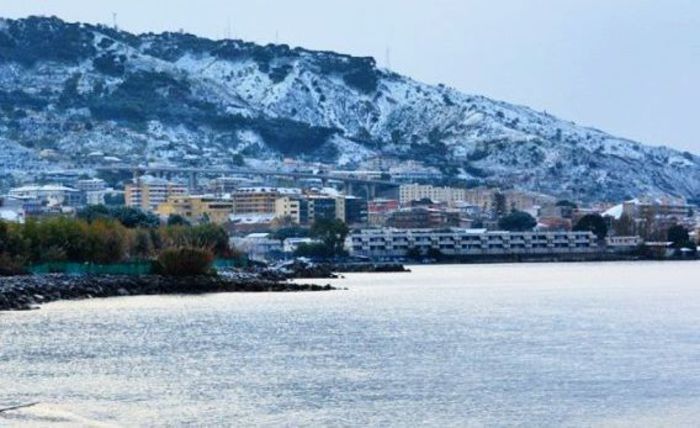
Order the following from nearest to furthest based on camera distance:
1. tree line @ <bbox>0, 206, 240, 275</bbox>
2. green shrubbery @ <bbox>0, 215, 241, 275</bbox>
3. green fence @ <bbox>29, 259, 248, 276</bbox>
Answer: green fence @ <bbox>29, 259, 248, 276</bbox> < green shrubbery @ <bbox>0, 215, 241, 275</bbox> < tree line @ <bbox>0, 206, 240, 275</bbox>

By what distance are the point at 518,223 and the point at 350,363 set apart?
493ft

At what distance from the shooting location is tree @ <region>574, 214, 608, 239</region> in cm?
17400

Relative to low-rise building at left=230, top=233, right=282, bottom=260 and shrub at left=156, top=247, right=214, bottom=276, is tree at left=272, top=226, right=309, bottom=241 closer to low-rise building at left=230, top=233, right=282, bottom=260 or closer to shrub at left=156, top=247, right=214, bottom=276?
low-rise building at left=230, top=233, right=282, bottom=260

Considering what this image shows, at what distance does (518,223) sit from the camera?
19162 centimetres

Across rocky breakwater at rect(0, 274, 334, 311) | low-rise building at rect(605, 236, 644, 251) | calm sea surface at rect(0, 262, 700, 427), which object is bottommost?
calm sea surface at rect(0, 262, 700, 427)

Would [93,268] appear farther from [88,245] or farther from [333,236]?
[333,236]

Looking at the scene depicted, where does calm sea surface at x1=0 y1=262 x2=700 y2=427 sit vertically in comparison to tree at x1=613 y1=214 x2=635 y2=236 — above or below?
below

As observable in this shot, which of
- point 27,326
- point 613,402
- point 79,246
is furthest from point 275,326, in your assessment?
point 79,246

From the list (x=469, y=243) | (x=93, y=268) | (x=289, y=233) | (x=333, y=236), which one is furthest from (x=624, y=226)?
(x=93, y=268)

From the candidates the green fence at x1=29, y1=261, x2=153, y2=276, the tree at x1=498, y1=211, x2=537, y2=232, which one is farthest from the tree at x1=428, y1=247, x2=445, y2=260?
the green fence at x1=29, y1=261, x2=153, y2=276

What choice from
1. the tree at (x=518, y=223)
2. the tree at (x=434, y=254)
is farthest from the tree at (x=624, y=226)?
the tree at (x=434, y=254)

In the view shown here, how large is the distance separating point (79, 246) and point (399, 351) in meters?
43.3

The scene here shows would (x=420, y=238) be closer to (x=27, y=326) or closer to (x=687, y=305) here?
(x=687, y=305)

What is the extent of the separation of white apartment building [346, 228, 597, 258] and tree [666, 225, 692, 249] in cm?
708
